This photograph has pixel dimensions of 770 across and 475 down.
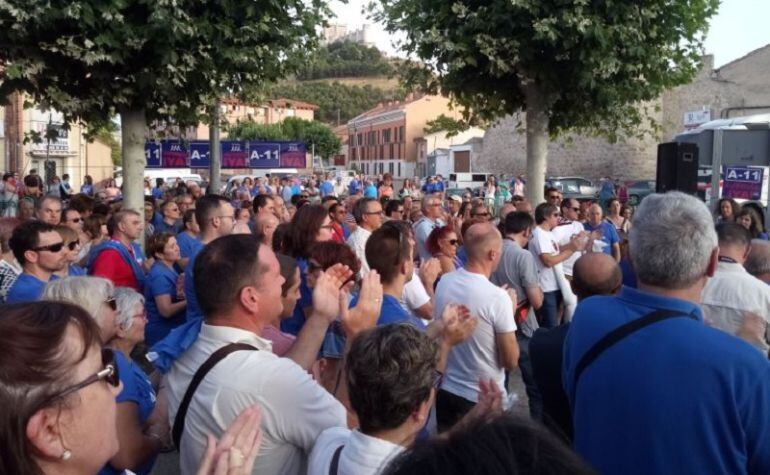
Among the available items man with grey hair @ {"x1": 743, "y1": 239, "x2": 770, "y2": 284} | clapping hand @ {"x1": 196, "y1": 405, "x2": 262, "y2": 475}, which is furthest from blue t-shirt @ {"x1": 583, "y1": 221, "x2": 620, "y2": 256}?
clapping hand @ {"x1": 196, "y1": 405, "x2": 262, "y2": 475}

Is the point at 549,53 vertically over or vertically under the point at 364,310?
over

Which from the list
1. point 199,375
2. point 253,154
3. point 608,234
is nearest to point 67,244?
point 199,375

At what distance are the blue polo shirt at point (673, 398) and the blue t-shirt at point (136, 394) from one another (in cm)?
170

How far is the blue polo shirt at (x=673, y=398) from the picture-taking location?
80.0 inches

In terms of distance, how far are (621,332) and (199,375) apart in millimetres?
1382

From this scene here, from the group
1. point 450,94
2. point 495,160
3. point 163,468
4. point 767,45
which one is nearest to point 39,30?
point 163,468

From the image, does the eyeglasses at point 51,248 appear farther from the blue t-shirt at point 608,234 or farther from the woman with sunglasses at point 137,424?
the blue t-shirt at point 608,234

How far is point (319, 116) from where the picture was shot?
392ft

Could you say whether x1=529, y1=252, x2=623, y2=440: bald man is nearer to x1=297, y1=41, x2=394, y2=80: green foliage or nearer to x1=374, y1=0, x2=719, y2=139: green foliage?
x1=374, y1=0, x2=719, y2=139: green foliage

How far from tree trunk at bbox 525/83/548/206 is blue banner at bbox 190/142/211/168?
264 inches

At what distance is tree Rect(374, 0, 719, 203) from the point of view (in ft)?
29.8

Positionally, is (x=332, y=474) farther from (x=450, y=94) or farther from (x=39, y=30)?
(x=450, y=94)

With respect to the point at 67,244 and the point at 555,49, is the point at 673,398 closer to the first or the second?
the point at 67,244

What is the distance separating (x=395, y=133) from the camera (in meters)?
77.6
